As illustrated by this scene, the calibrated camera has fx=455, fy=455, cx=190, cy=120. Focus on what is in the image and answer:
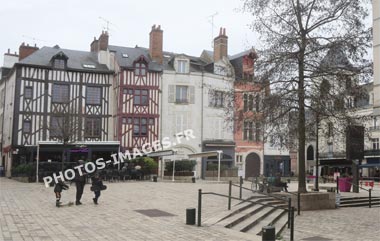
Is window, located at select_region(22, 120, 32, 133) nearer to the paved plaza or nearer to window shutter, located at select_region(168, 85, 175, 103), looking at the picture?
window shutter, located at select_region(168, 85, 175, 103)

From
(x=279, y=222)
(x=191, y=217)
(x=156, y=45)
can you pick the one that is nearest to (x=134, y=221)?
(x=191, y=217)

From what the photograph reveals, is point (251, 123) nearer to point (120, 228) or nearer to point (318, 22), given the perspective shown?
point (318, 22)

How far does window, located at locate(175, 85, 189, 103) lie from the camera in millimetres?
33094

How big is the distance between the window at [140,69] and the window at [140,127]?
3226 millimetres

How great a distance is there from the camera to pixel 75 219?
32.5 ft

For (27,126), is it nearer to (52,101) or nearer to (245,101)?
(52,101)

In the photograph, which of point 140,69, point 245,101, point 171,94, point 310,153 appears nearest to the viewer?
point 245,101

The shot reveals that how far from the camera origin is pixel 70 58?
32656mm

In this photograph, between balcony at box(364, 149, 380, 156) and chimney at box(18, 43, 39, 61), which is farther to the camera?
balcony at box(364, 149, 380, 156)

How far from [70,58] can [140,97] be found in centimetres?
592

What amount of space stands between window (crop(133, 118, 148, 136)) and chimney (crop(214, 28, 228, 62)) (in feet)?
26.1

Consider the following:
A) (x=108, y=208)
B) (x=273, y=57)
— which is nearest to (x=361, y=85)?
(x=273, y=57)

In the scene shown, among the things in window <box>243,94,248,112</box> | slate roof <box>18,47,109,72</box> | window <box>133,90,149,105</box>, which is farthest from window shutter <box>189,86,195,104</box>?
window <box>243,94,248,112</box>

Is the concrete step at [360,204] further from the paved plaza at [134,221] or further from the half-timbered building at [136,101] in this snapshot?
the half-timbered building at [136,101]
